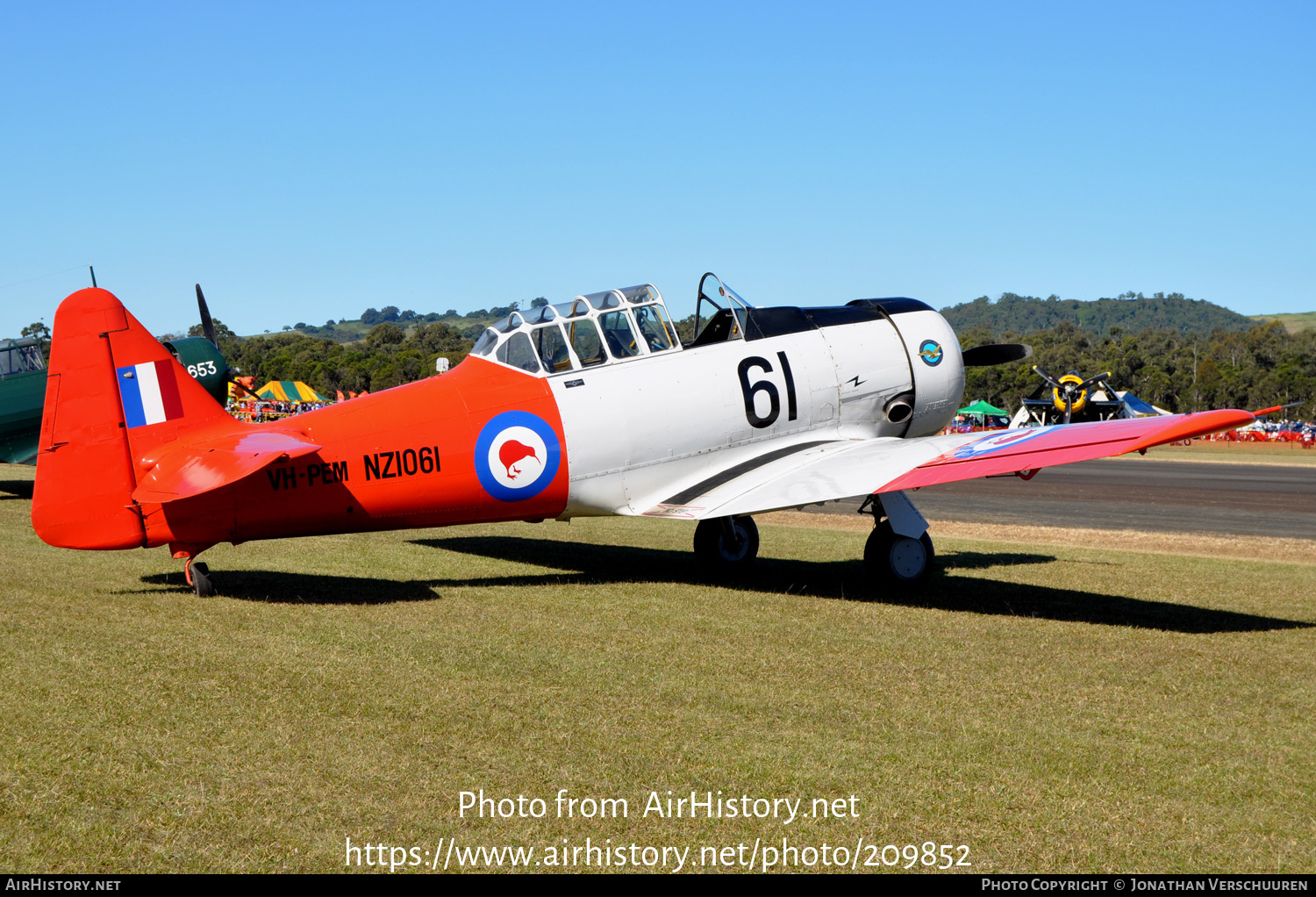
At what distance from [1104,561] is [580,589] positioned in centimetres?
609

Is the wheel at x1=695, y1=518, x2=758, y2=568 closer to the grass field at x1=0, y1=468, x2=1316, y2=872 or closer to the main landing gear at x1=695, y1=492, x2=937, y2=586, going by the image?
the grass field at x1=0, y1=468, x2=1316, y2=872

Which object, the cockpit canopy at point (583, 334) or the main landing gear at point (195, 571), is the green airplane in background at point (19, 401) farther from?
the cockpit canopy at point (583, 334)

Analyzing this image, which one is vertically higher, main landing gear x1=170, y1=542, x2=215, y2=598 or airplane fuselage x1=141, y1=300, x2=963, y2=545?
airplane fuselage x1=141, y1=300, x2=963, y2=545

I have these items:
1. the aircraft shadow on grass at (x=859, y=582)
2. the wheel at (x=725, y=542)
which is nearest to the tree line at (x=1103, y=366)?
the aircraft shadow on grass at (x=859, y=582)

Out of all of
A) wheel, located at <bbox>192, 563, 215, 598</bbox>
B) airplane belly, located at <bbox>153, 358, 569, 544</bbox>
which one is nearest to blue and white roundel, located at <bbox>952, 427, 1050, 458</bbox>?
airplane belly, located at <bbox>153, 358, 569, 544</bbox>

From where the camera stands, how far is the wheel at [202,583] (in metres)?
7.96

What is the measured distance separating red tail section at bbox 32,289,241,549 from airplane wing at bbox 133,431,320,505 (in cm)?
19

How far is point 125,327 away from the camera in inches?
308

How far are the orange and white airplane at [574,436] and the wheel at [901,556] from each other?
15mm

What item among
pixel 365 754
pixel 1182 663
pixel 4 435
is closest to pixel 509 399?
pixel 365 754

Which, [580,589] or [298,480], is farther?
[580,589]

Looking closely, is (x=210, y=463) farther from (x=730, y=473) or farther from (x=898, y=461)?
(x=898, y=461)

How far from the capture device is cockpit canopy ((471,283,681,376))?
30.3 feet
